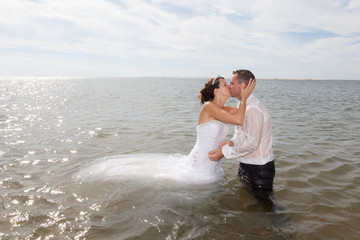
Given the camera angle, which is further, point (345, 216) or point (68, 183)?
point (68, 183)

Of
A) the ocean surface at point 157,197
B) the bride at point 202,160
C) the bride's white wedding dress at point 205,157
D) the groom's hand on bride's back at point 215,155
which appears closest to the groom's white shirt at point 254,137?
the bride at point 202,160

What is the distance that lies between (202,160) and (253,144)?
1.41 meters

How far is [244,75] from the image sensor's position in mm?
4500

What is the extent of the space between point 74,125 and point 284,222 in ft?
38.2

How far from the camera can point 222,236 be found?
13.8ft

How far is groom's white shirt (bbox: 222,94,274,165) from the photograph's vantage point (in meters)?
4.39

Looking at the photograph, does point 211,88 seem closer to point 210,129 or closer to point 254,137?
point 210,129

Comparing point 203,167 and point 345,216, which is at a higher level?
point 203,167


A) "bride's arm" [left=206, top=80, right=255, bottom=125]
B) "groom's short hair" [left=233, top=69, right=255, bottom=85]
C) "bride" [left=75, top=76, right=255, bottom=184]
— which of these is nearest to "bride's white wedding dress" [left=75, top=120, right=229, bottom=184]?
"bride" [left=75, top=76, right=255, bottom=184]

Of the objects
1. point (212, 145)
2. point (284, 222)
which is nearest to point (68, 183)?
point (212, 145)

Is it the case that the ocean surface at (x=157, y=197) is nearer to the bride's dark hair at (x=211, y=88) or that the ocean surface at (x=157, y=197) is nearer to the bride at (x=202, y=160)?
the bride at (x=202, y=160)

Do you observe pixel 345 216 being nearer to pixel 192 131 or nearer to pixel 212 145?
pixel 212 145

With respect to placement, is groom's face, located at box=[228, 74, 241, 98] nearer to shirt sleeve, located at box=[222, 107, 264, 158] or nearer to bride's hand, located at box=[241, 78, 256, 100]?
bride's hand, located at box=[241, 78, 256, 100]

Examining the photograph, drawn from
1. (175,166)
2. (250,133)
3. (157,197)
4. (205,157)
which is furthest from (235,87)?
(157,197)
